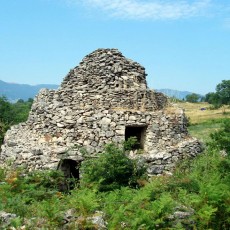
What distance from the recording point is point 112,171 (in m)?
10.4

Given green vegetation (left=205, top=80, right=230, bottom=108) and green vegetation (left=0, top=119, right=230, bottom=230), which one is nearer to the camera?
green vegetation (left=0, top=119, right=230, bottom=230)

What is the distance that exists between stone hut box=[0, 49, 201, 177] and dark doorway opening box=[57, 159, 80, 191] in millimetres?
32

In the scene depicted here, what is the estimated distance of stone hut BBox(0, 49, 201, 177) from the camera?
1204cm

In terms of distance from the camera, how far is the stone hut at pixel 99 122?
39.5 ft

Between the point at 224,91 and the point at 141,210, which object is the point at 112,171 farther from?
the point at 224,91

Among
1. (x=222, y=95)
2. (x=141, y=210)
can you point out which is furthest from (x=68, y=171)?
(x=222, y=95)

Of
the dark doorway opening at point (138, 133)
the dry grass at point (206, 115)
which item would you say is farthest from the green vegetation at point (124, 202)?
Result: the dry grass at point (206, 115)

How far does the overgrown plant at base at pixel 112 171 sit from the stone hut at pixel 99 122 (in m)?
0.79

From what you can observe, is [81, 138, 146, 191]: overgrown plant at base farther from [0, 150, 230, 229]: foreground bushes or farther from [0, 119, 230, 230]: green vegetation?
[0, 150, 230, 229]: foreground bushes

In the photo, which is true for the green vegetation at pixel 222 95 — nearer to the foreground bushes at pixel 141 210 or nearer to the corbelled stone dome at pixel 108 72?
the corbelled stone dome at pixel 108 72

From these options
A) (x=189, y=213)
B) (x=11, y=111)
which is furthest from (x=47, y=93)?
(x=11, y=111)

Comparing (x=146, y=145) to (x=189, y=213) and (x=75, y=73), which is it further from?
(x=189, y=213)

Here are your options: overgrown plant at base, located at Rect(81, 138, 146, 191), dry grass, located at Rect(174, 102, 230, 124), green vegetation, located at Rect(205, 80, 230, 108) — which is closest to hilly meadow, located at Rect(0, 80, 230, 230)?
overgrown plant at base, located at Rect(81, 138, 146, 191)

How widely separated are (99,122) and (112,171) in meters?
2.35
